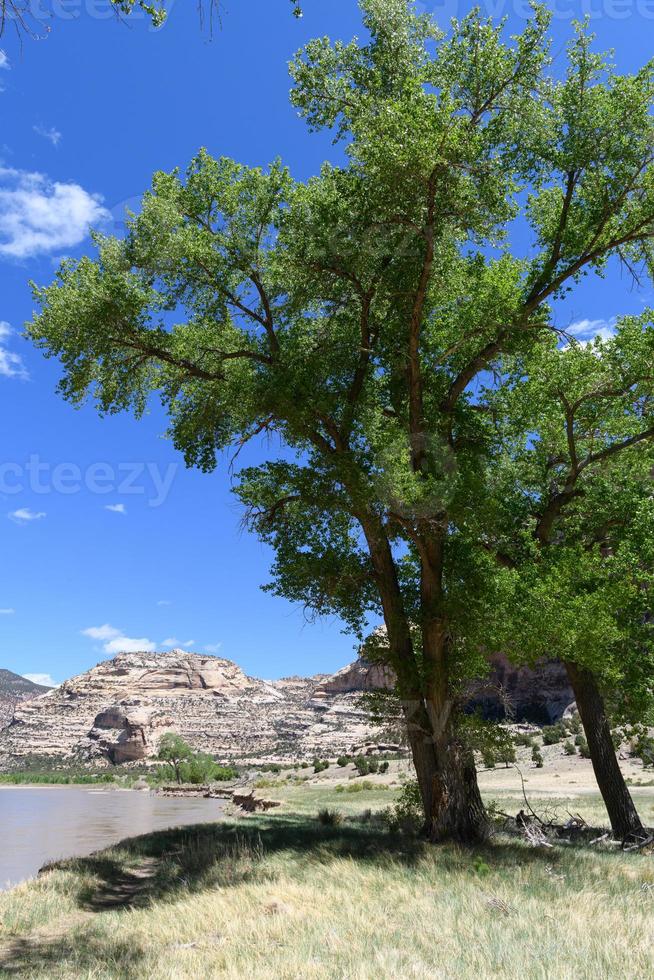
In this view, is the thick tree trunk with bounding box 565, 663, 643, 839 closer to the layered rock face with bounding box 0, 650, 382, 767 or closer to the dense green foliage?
the dense green foliage

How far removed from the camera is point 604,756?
48.8 ft

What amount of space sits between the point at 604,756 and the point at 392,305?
35.1ft

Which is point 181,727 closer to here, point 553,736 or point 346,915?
point 553,736

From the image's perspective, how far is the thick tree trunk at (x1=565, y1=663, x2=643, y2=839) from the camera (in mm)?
14562

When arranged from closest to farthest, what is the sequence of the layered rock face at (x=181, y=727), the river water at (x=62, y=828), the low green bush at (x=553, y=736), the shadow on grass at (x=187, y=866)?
the shadow on grass at (x=187, y=866)
the river water at (x=62, y=828)
the low green bush at (x=553, y=736)
the layered rock face at (x=181, y=727)

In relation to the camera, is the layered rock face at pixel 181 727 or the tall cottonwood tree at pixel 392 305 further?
the layered rock face at pixel 181 727

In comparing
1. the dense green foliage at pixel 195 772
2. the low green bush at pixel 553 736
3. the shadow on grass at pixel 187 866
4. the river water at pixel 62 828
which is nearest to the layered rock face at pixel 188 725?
the dense green foliage at pixel 195 772

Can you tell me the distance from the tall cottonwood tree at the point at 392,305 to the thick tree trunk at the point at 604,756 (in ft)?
12.4

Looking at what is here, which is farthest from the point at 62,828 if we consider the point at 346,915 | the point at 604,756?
the point at 346,915

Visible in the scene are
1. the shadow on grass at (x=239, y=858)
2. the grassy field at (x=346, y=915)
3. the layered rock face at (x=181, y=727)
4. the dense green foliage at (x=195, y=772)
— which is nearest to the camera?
the grassy field at (x=346, y=915)

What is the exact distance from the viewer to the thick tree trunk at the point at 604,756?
47.8 ft

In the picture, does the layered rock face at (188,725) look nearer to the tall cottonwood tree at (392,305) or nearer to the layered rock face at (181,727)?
the layered rock face at (181,727)

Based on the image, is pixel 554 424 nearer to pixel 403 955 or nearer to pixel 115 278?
pixel 115 278

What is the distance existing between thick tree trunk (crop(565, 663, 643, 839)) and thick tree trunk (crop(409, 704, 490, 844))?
351 cm
